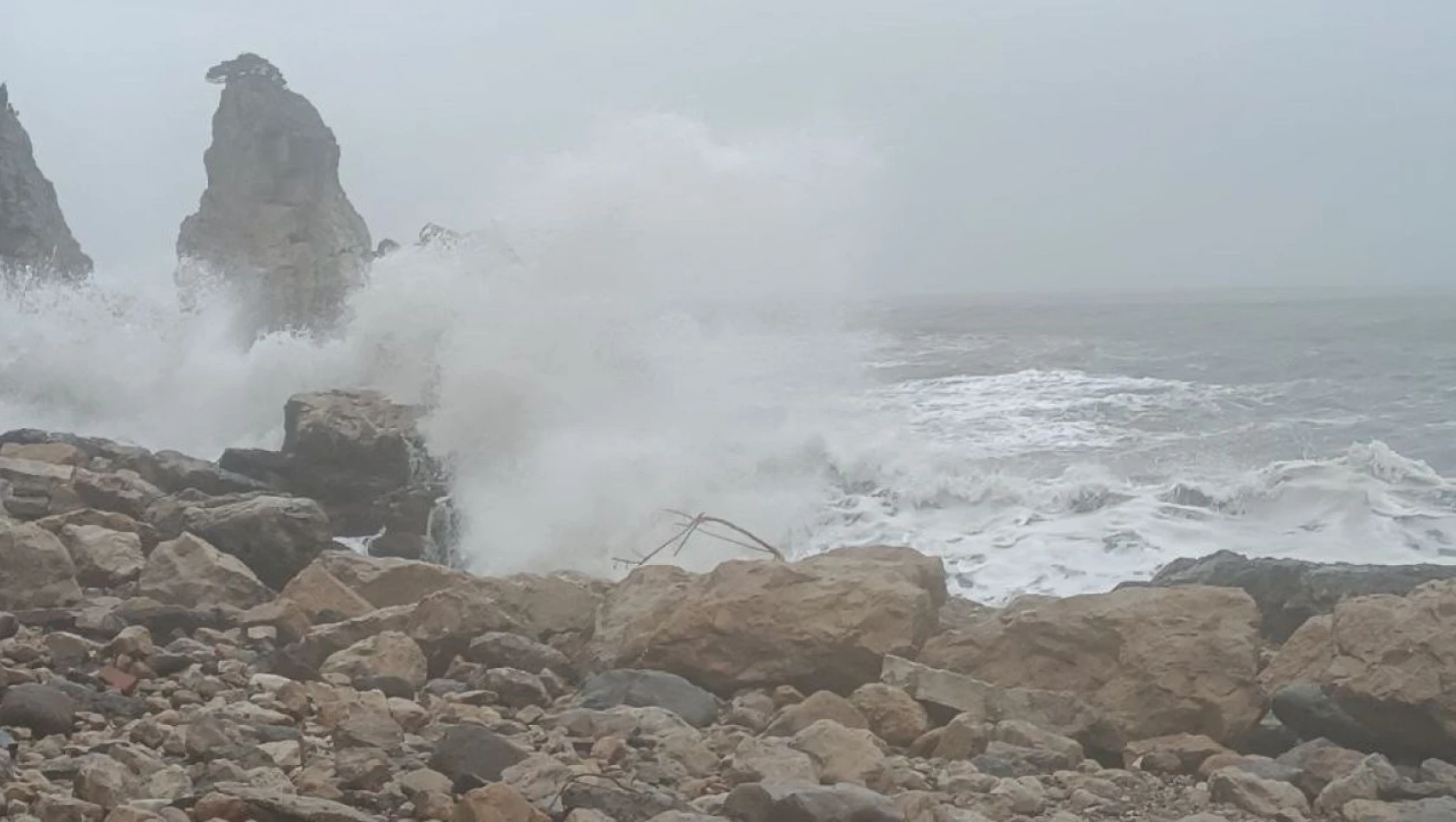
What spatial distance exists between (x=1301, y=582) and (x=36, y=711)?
4918mm

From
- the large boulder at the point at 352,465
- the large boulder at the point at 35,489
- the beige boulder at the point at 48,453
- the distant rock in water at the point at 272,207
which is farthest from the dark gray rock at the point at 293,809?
the distant rock in water at the point at 272,207

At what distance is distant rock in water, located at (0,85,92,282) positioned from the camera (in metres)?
27.6

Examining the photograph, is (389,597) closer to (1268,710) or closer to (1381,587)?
(1268,710)

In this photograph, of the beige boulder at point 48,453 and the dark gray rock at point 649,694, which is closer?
the dark gray rock at point 649,694

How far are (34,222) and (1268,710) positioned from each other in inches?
1180

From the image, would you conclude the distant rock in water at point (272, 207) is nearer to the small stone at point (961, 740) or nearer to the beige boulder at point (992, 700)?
the beige boulder at point (992, 700)

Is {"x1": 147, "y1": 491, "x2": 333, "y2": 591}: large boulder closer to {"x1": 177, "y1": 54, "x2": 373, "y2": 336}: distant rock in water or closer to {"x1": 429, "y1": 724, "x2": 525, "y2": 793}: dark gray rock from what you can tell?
{"x1": 429, "y1": 724, "x2": 525, "y2": 793}: dark gray rock

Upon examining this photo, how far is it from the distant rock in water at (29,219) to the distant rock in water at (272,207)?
2.51 meters

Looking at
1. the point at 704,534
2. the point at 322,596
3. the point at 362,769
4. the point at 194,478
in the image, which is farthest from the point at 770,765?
the point at 194,478

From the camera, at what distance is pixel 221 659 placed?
13.5 feet

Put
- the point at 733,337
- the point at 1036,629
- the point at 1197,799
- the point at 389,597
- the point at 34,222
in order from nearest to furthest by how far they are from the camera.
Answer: the point at 1197,799 → the point at 1036,629 → the point at 389,597 → the point at 733,337 → the point at 34,222

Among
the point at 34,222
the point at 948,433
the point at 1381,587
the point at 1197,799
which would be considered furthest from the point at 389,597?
the point at 34,222

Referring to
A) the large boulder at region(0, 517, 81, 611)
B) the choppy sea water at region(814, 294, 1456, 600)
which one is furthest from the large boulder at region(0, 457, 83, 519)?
the choppy sea water at region(814, 294, 1456, 600)

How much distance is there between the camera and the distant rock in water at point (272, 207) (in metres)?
32.5
